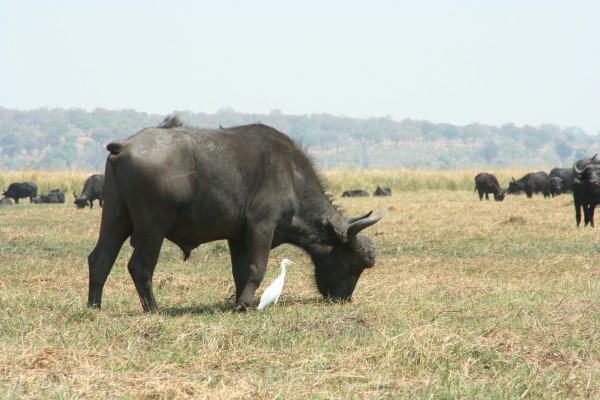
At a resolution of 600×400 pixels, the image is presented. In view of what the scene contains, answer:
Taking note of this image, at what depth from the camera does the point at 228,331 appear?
19.0 feet

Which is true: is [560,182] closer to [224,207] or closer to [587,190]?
[587,190]

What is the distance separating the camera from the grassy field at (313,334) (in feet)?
15.2

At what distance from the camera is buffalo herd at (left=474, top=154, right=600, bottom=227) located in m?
15.6

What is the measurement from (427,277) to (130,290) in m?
3.33

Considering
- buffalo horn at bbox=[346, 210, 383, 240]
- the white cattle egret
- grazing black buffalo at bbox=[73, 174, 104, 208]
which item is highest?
buffalo horn at bbox=[346, 210, 383, 240]

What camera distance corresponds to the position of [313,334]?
5.90 meters

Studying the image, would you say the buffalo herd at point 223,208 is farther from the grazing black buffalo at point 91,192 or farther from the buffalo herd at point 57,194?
the grazing black buffalo at point 91,192

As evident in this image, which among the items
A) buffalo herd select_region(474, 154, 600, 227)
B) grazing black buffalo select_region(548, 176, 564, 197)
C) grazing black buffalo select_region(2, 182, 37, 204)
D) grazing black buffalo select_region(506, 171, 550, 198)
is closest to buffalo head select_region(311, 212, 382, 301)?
A: buffalo herd select_region(474, 154, 600, 227)

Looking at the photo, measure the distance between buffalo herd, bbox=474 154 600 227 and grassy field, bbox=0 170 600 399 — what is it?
4.75 metres

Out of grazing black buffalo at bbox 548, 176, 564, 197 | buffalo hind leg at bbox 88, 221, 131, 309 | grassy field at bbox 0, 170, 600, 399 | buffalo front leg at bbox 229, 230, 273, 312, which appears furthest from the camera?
grazing black buffalo at bbox 548, 176, 564, 197

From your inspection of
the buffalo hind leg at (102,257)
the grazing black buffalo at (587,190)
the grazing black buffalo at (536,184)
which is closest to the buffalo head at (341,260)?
the buffalo hind leg at (102,257)

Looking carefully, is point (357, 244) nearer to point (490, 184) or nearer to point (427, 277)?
point (427, 277)

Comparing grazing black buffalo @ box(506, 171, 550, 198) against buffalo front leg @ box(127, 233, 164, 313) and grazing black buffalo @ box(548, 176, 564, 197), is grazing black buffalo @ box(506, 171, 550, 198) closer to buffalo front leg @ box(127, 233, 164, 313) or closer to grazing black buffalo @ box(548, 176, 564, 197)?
grazing black buffalo @ box(548, 176, 564, 197)

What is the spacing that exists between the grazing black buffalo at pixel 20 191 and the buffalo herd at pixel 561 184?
17703mm
